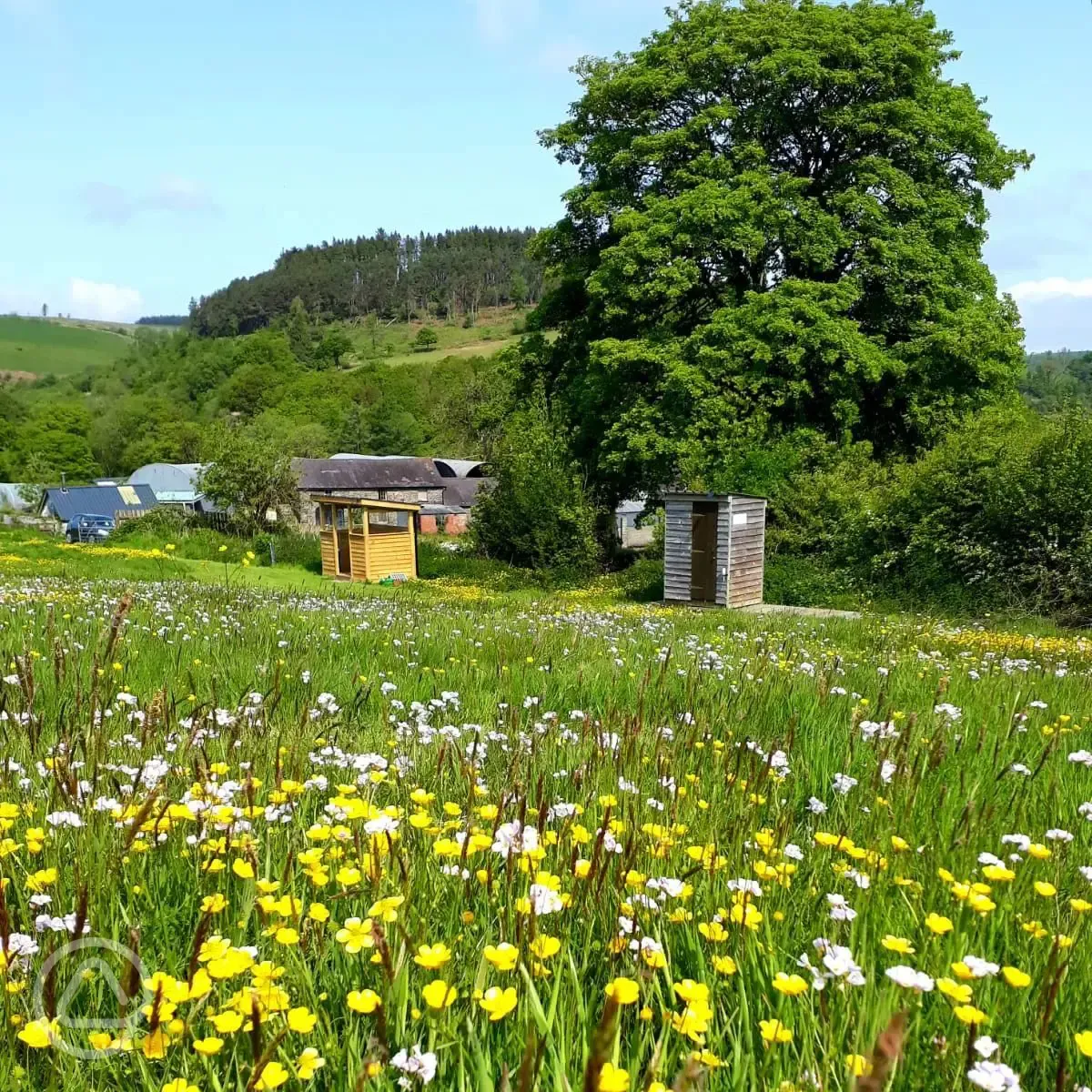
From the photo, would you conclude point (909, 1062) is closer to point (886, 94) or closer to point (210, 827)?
point (210, 827)

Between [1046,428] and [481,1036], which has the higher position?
[1046,428]

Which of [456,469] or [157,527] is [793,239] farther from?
[456,469]

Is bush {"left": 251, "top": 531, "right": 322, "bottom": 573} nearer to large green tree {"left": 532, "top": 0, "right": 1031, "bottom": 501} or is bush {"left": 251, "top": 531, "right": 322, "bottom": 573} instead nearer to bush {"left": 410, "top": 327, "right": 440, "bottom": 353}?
large green tree {"left": 532, "top": 0, "right": 1031, "bottom": 501}

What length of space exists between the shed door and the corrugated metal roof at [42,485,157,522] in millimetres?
59718

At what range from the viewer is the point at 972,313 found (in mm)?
27938

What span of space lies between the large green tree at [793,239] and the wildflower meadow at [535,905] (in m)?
24.7

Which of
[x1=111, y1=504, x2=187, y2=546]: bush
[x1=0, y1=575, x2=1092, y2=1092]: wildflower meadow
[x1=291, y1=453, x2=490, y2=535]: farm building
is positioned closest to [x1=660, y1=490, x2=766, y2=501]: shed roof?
[x1=0, y1=575, x2=1092, y2=1092]: wildflower meadow

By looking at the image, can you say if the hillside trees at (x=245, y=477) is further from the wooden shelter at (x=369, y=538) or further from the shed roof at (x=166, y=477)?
the shed roof at (x=166, y=477)

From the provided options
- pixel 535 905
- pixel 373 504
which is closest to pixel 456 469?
pixel 373 504

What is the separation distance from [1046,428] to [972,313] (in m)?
6.66

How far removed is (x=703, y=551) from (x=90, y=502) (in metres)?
66.3

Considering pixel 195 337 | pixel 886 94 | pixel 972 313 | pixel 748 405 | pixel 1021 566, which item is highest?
pixel 195 337

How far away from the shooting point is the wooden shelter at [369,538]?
3572cm

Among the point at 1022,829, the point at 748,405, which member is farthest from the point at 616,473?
the point at 1022,829
